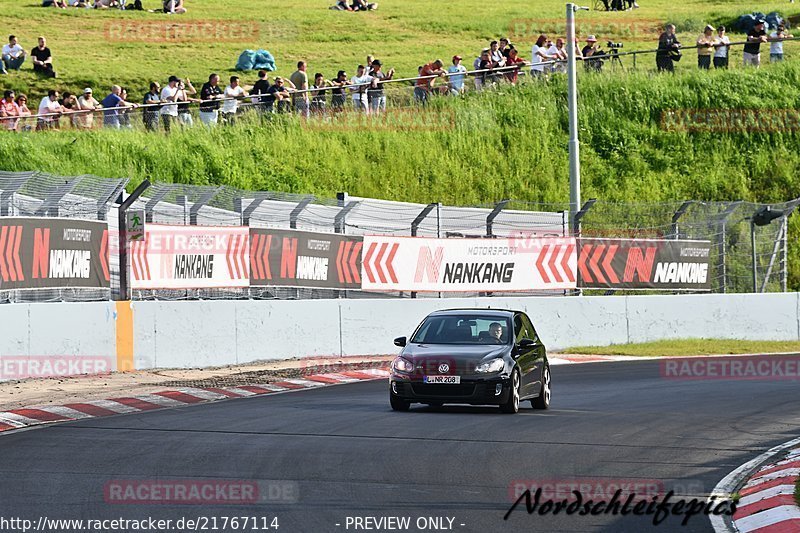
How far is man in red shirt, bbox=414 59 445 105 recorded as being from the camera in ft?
130

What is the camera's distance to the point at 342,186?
3722 cm

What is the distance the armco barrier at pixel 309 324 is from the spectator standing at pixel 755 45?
17.9m

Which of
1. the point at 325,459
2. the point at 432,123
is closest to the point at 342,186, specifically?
the point at 432,123

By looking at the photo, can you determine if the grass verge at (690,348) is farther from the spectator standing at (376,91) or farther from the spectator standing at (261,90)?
the spectator standing at (261,90)

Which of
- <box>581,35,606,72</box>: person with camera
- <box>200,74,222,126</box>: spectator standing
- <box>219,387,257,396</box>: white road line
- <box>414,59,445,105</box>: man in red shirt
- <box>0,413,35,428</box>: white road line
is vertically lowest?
<box>219,387,257,396</box>: white road line

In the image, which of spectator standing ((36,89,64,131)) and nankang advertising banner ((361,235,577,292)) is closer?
nankang advertising banner ((361,235,577,292))

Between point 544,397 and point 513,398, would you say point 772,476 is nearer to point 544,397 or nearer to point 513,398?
point 513,398

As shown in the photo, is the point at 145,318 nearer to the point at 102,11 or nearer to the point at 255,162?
the point at 255,162

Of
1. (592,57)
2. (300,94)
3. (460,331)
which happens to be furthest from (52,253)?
(592,57)

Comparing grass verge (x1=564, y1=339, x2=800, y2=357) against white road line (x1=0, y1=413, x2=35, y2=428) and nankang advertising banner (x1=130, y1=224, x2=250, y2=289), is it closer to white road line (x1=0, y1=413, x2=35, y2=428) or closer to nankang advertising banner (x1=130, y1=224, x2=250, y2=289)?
nankang advertising banner (x1=130, y1=224, x2=250, y2=289)

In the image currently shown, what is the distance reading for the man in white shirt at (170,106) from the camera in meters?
33.6

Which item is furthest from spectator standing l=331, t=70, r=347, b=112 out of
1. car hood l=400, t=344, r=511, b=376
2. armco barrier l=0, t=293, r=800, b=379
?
car hood l=400, t=344, r=511, b=376

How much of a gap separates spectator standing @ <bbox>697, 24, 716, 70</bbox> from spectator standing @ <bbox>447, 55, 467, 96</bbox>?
9305mm

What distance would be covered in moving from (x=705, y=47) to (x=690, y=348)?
66.9ft
